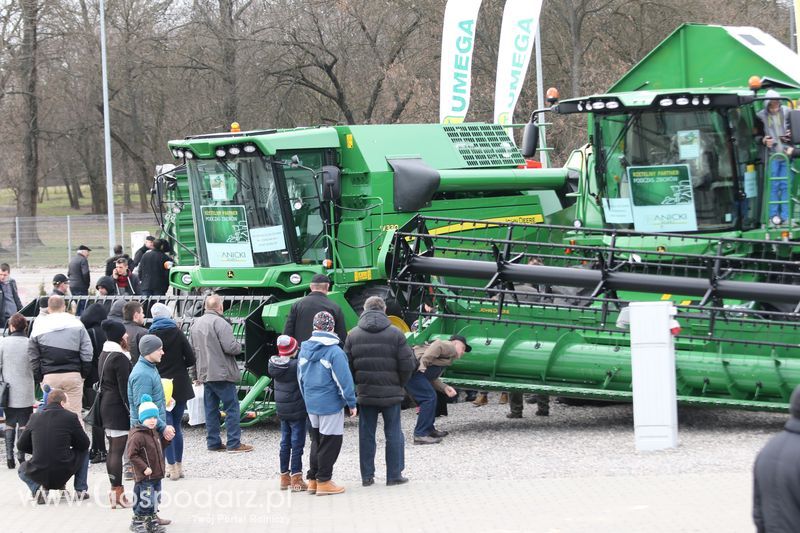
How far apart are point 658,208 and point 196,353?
5.99 meters

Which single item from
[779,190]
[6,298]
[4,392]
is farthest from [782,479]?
[6,298]

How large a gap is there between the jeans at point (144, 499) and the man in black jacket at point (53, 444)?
1.16 metres

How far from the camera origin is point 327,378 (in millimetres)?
9930

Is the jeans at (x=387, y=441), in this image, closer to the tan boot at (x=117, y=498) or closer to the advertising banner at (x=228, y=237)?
the tan boot at (x=117, y=498)

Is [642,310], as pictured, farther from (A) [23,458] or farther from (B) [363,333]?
(A) [23,458]

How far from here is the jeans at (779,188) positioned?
14203 mm

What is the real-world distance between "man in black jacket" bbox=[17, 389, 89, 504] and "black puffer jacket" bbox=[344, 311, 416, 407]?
247cm

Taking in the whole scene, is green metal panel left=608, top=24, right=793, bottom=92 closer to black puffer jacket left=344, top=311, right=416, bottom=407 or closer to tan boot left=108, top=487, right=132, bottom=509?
black puffer jacket left=344, top=311, right=416, bottom=407

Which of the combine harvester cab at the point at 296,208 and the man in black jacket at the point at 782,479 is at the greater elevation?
the combine harvester cab at the point at 296,208

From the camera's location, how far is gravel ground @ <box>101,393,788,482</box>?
1054cm

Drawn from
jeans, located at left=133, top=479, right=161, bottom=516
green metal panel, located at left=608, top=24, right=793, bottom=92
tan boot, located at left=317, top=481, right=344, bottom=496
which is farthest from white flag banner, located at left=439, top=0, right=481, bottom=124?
jeans, located at left=133, top=479, right=161, bottom=516

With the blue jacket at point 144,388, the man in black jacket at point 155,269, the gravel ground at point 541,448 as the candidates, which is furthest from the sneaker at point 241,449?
the man in black jacket at point 155,269

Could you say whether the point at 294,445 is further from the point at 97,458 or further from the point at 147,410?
the point at 97,458

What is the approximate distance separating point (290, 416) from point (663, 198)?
6344mm
